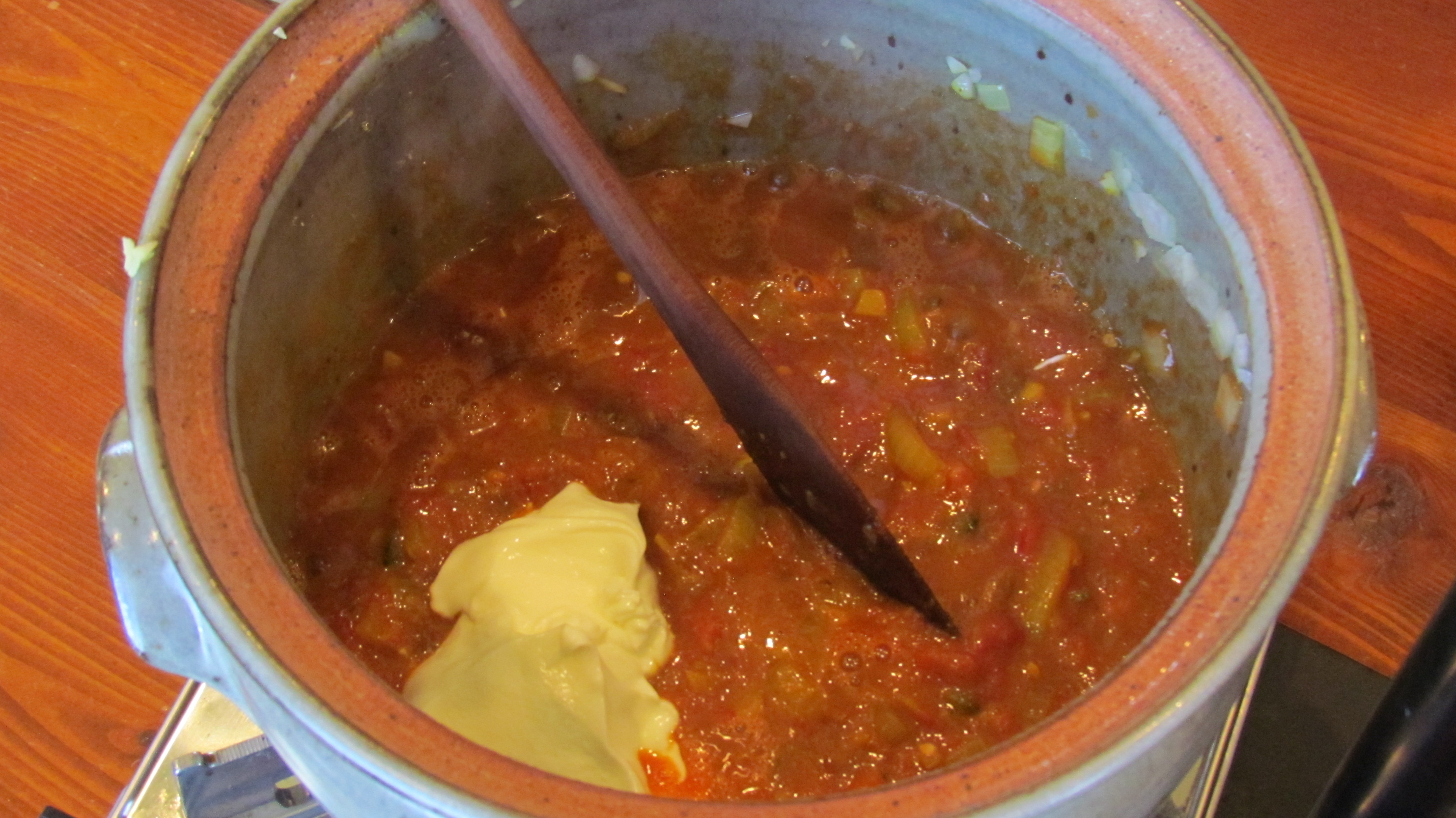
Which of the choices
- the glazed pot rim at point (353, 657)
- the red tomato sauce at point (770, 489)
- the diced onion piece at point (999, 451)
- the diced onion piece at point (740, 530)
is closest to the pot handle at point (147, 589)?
the glazed pot rim at point (353, 657)

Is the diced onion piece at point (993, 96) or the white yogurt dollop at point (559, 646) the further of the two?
the diced onion piece at point (993, 96)

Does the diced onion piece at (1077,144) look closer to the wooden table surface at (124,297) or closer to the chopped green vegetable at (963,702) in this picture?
the wooden table surface at (124,297)

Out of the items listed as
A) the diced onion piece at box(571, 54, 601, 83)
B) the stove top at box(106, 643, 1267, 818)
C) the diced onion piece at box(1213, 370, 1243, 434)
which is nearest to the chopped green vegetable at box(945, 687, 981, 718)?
the stove top at box(106, 643, 1267, 818)

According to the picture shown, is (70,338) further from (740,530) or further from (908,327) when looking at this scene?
(908,327)

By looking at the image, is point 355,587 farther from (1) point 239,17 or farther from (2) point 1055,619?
(1) point 239,17

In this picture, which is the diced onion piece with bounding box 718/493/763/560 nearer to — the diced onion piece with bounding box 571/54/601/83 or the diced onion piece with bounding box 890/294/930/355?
the diced onion piece with bounding box 890/294/930/355

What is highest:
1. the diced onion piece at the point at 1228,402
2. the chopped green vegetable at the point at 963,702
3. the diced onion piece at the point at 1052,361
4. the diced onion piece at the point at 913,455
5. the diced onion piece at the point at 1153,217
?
the diced onion piece at the point at 1153,217
